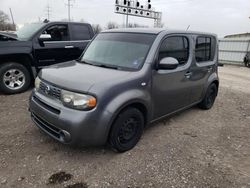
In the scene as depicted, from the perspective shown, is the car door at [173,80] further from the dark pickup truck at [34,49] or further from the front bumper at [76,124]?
the dark pickup truck at [34,49]

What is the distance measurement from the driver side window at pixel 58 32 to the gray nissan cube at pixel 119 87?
2.70 meters

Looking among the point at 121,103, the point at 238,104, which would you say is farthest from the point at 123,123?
the point at 238,104

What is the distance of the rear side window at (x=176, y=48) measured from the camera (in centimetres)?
389

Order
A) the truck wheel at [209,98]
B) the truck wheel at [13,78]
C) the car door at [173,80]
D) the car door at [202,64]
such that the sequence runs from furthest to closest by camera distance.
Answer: the truck wheel at [13,78] < the truck wheel at [209,98] < the car door at [202,64] < the car door at [173,80]

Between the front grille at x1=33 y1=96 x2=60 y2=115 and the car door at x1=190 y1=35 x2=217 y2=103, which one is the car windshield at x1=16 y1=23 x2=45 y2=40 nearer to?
the front grille at x1=33 y1=96 x2=60 y2=115

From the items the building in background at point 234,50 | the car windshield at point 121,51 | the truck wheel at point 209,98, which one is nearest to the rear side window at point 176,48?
the car windshield at point 121,51

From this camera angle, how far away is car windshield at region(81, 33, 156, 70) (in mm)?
3697

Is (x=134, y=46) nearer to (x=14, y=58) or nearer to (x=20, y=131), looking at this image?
(x=20, y=131)

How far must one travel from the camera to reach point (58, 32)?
683 centimetres

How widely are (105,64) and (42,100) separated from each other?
111cm

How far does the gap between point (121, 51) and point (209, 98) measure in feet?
9.51

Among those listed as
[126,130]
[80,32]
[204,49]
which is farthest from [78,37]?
[126,130]

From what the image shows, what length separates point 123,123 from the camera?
Result: 3398mm

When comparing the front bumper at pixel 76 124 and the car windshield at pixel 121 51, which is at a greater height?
the car windshield at pixel 121 51
